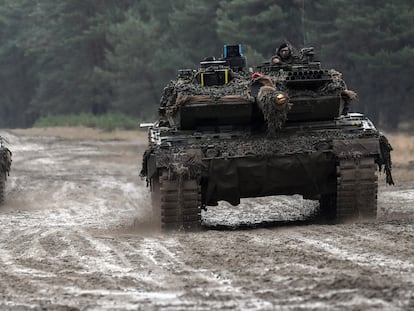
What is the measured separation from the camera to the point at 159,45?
4425 cm

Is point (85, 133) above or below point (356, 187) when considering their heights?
below

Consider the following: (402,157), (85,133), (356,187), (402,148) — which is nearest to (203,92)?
(356,187)

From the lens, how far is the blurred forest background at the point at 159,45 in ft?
103

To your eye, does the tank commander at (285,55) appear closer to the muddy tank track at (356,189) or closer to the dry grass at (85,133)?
the muddy tank track at (356,189)

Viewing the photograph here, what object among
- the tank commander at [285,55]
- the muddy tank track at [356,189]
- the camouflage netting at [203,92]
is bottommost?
the muddy tank track at [356,189]

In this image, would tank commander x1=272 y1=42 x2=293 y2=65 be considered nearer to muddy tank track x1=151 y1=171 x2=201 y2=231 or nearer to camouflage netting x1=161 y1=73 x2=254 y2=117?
camouflage netting x1=161 y1=73 x2=254 y2=117

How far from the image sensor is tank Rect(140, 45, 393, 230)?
10.9 m

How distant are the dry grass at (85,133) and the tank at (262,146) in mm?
26451

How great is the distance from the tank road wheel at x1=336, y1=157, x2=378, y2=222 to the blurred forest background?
270 inches

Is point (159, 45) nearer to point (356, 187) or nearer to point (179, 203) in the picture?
point (356, 187)

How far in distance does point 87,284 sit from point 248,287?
1337 mm

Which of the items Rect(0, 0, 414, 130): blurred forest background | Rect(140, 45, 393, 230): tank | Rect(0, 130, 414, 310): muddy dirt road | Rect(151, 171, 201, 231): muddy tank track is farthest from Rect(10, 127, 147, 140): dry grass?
Rect(151, 171, 201, 231): muddy tank track

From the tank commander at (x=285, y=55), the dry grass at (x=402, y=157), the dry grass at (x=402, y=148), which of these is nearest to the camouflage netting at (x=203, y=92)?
the tank commander at (x=285, y=55)

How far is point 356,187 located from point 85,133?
3246 cm
